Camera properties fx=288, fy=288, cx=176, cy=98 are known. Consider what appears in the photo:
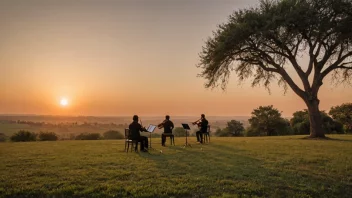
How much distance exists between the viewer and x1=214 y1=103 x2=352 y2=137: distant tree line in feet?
144

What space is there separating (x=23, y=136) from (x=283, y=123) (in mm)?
36482

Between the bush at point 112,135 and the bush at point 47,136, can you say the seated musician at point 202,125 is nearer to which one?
the bush at point 112,135

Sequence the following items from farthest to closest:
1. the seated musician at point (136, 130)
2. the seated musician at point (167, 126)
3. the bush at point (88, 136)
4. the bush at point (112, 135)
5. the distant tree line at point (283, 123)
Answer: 1. the distant tree line at point (283, 123)
2. the bush at point (112, 135)
3. the bush at point (88, 136)
4. the seated musician at point (167, 126)
5. the seated musician at point (136, 130)

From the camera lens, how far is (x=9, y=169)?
1048 centimetres

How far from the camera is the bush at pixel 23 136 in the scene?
32.0m

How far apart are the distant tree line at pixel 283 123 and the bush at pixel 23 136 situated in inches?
1073

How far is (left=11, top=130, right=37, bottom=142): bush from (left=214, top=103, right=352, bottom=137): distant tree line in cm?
2725

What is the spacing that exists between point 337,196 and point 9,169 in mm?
10811

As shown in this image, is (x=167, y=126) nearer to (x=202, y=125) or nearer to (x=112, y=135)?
(x=202, y=125)

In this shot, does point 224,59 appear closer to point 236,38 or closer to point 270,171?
point 236,38

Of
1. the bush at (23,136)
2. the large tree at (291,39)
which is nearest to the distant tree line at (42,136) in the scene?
the bush at (23,136)

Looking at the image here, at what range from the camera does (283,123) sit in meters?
45.3

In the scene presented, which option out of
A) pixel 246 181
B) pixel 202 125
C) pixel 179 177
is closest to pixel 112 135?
pixel 202 125

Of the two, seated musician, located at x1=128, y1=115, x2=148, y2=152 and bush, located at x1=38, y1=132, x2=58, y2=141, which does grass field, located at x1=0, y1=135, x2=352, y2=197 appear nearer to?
seated musician, located at x1=128, y1=115, x2=148, y2=152
